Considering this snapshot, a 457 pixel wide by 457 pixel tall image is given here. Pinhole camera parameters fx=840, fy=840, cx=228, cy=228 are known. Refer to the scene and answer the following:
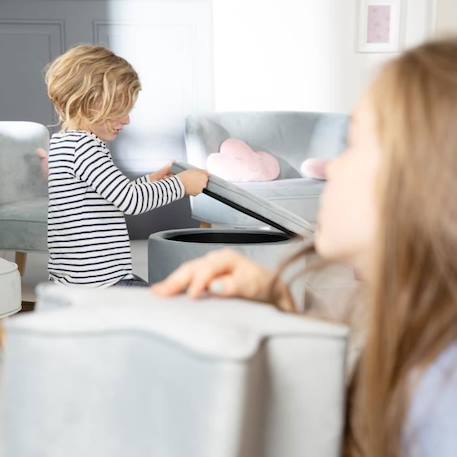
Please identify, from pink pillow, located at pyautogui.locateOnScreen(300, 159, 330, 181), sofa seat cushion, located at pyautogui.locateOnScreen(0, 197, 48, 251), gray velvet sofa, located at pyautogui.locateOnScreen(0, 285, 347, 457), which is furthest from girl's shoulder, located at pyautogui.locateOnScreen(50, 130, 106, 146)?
pink pillow, located at pyautogui.locateOnScreen(300, 159, 330, 181)

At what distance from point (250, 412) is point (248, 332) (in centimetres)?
6

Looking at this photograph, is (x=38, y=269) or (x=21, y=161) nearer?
(x=21, y=161)

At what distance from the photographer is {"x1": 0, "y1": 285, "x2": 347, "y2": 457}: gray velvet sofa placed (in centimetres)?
65

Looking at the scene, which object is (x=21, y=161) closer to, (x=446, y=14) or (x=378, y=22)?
(x=378, y=22)

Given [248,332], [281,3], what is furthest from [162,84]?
[248,332]

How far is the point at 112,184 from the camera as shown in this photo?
7.18 ft

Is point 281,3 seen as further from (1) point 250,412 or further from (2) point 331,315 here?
(1) point 250,412

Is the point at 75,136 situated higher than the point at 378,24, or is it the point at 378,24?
the point at 378,24

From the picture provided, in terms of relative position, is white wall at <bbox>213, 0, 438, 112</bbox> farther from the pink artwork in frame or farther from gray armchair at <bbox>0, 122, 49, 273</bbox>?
gray armchair at <bbox>0, 122, 49, 273</bbox>

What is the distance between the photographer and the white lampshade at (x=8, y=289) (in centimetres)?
204

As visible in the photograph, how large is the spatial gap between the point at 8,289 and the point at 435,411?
60.7 inches

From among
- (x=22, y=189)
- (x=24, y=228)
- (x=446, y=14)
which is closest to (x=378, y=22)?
(x=446, y=14)

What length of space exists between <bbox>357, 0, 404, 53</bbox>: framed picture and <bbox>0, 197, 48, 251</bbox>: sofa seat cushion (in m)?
2.68

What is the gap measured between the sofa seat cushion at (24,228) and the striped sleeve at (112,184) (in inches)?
44.8
